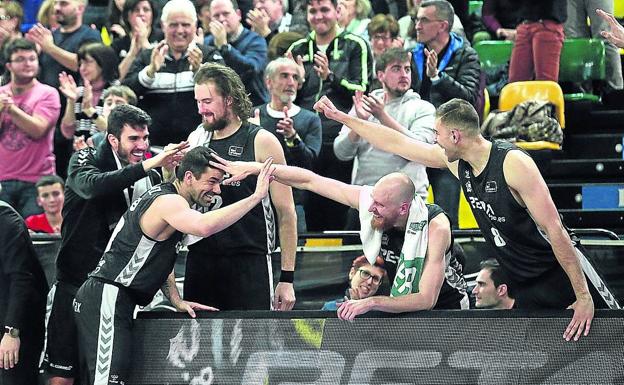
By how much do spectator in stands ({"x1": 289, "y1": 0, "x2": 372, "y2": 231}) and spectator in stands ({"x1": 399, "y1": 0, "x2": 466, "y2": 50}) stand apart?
2.87 feet

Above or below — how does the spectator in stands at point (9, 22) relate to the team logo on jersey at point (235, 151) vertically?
below

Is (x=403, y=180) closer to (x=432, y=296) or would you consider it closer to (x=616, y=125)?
(x=432, y=296)

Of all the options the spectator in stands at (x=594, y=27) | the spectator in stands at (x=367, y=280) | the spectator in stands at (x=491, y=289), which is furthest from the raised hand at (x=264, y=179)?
the spectator in stands at (x=594, y=27)

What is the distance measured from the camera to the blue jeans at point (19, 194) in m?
10.7

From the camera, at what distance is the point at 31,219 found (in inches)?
402

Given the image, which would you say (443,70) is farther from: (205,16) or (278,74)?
(205,16)

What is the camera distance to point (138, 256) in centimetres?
715

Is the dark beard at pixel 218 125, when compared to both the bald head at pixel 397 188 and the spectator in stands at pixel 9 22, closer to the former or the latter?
the bald head at pixel 397 188

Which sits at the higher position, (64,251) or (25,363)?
(64,251)

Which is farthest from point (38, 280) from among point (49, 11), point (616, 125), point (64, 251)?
point (616, 125)

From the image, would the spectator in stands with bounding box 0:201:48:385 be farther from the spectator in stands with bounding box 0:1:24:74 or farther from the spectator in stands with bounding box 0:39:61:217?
the spectator in stands with bounding box 0:1:24:74

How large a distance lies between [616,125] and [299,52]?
3110 millimetres

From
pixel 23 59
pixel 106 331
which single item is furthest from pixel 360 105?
pixel 23 59

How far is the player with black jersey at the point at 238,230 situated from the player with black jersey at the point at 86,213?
551 millimetres
